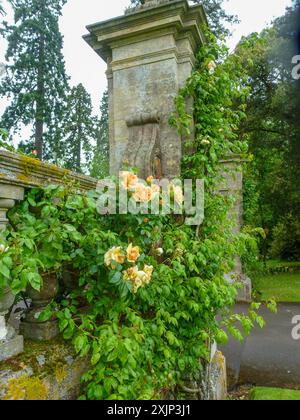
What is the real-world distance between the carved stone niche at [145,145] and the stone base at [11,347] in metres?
1.45

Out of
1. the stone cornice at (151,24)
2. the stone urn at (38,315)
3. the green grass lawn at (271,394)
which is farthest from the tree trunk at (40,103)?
the stone urn at (38,315)

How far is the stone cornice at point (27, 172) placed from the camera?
1.33m

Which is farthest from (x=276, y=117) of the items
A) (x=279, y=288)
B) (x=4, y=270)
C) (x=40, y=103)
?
(x=40, y=103)

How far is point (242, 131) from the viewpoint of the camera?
11281mm

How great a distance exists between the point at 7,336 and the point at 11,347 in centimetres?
5

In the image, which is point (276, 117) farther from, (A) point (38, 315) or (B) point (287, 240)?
(A) point (38, 315)

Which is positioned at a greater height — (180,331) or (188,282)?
(188,282)

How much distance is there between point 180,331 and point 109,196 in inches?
45.7

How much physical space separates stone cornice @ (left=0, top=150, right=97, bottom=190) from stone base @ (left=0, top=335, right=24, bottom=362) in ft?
2.30

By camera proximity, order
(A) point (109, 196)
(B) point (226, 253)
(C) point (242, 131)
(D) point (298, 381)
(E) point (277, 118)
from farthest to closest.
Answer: (C) point (242, 131), (E) point (277, 118), (D) point (298, 381), (B) point (226, 253), (A) point (109, 196)

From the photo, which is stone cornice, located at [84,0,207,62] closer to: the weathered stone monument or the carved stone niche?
the weathered stone monument

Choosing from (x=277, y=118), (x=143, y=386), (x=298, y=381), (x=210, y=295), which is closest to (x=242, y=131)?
(x=277, y=118)

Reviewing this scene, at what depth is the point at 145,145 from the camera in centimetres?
251
